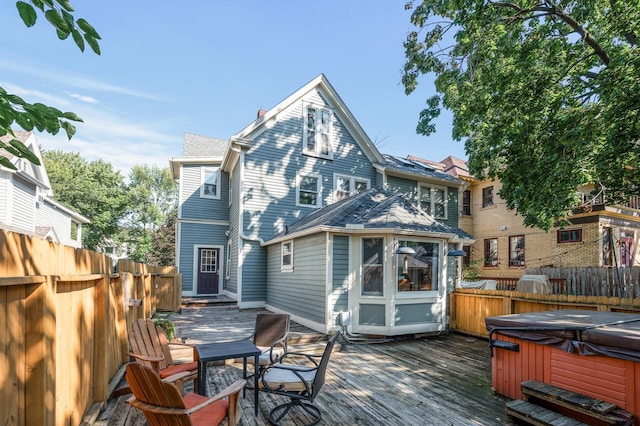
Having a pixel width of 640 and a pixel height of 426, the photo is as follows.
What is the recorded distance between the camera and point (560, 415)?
3.76 meters

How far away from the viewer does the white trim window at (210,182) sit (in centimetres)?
1538

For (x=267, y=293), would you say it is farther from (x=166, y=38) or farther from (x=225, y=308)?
(x=166, y=38)

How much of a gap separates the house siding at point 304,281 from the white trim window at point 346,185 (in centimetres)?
363

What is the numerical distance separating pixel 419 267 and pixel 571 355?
4.48 meters

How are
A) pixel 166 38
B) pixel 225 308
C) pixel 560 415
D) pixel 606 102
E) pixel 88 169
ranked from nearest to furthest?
pixel 560 415, pixel 606 102, pixel 166 38, pixel 225 308, pixel 88 169

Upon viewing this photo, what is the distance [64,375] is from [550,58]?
10037 mm

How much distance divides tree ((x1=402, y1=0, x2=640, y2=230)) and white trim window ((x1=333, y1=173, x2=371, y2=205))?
5714 mm

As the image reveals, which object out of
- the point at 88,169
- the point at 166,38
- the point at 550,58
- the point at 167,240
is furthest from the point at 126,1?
the point at 88,169

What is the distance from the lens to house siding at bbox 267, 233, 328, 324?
8.42 m

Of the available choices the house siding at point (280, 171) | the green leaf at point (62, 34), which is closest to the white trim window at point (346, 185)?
the house siding at point (280, 171)

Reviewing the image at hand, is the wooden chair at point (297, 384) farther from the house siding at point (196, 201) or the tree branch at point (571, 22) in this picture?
the house siding at point (196, 201)

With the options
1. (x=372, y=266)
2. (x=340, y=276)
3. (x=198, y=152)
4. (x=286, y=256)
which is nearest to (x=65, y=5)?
(x=340, y=276)

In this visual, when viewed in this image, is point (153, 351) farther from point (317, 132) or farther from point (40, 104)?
point (317, 132)

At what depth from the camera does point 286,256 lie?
35.5ft
